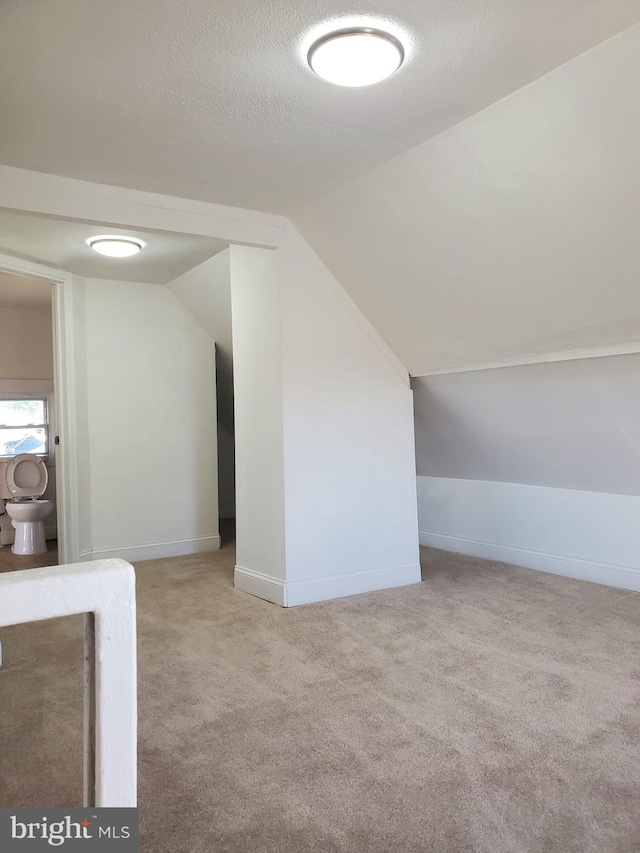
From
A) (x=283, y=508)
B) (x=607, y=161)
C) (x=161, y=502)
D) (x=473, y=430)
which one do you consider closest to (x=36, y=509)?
(x=161, y=502)

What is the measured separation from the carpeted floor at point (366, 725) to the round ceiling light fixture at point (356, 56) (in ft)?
6.95

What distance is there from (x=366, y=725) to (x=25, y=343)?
5.11 m

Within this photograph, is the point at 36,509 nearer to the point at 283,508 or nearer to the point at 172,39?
the point at 283,508

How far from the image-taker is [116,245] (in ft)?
11.8

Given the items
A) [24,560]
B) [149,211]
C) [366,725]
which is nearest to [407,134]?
[149,211]

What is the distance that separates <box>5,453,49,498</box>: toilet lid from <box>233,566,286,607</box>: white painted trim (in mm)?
2604

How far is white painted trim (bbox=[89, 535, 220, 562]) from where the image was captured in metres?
4.61

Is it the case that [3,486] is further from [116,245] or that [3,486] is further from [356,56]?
[356,56]

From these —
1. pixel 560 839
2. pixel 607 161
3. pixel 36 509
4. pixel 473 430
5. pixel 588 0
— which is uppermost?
pixel 588 0

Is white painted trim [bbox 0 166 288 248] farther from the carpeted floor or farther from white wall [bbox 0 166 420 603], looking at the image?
the carpeted floor

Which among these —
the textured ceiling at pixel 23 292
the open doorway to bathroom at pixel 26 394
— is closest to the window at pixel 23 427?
the open doorway to bathroom at pixel 26 394

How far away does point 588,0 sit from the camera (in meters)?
1.67

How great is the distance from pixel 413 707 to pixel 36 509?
13.4 ft

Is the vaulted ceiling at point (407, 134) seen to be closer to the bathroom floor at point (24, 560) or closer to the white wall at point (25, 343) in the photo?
the bathroom floor at point (24, 560)
